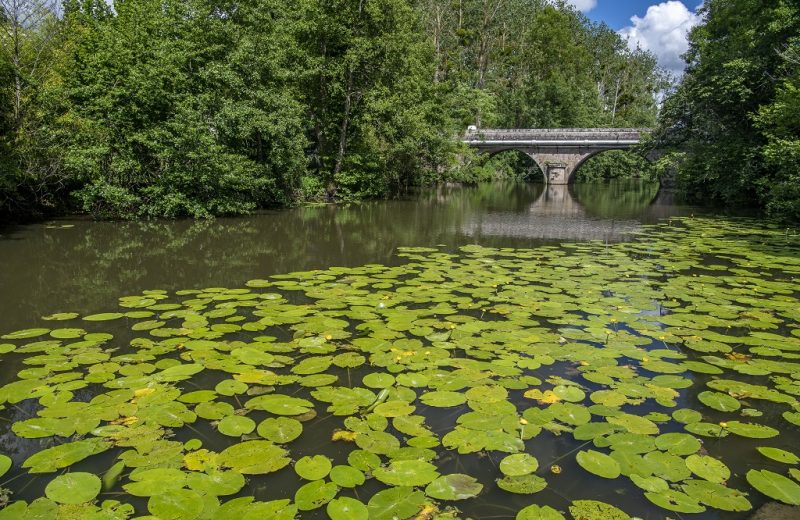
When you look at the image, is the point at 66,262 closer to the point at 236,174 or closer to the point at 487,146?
the point at 236,174

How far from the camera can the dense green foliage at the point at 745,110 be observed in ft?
47.9

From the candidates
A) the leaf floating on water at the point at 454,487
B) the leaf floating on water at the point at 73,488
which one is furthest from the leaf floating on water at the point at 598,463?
the leaf floating on water at the point at 73,488

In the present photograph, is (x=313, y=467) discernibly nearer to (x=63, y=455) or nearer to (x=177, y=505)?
(x=177, y=505)

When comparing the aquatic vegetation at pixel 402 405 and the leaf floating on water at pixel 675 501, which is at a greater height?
the aquatic vegetation at pixel 402 405

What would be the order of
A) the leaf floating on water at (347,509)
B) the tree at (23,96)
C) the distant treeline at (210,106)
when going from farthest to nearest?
the distant treeline at (210,106)
the tree at (23,96)
the leaf floating on water at (347,509)

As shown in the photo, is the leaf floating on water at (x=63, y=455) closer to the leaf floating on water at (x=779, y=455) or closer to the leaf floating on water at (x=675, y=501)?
the leaf floating on water at (x=675, y=501)

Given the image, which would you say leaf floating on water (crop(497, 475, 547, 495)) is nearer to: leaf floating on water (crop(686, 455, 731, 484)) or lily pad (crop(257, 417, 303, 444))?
leaf floating on water (crop(686, 455, 731, 484))

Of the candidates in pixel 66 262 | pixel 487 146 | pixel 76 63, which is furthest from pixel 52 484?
pixel 487 146

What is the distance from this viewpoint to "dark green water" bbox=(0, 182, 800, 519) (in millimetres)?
3002

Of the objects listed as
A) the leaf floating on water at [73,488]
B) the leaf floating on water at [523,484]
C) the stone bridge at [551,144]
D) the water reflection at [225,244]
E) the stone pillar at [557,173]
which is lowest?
the leaf floating on water at [523,484]

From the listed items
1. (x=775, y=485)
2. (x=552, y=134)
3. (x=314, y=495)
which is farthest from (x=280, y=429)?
(x=552, y=134)

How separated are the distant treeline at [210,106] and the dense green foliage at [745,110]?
1.38 m

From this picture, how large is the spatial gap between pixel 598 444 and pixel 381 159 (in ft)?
61.8

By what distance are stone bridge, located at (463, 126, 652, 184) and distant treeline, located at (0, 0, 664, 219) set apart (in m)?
11.6
